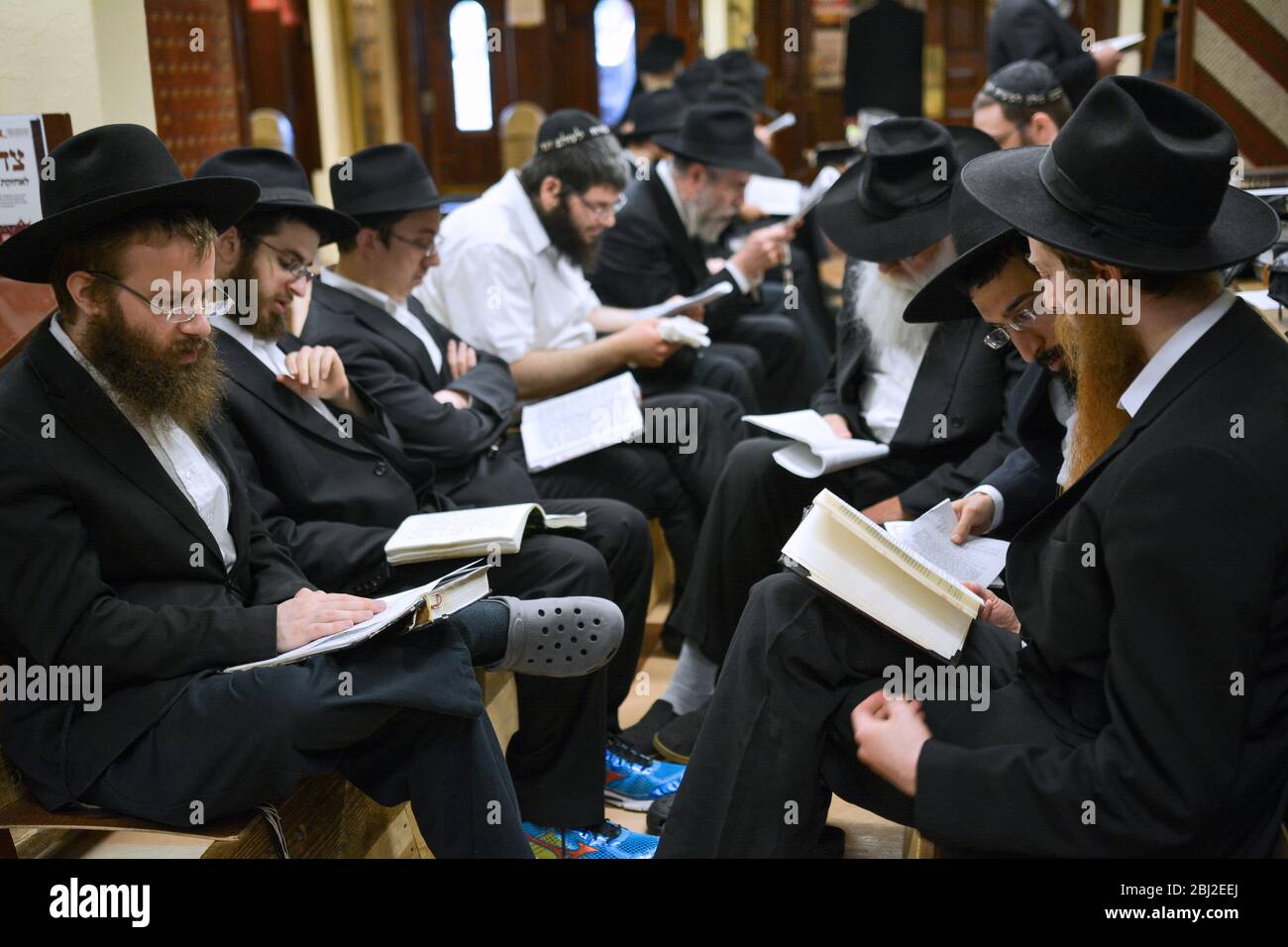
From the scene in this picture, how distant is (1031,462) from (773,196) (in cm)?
444

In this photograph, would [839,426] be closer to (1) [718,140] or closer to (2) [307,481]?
(2) [307,481]

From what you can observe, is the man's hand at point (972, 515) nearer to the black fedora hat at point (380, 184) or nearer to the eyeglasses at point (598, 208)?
the black fedora hat at point (380, 184)

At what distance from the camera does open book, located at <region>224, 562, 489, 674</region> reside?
2227 millimetres

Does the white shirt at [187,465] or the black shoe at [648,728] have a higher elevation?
the white shirt at [187,465]

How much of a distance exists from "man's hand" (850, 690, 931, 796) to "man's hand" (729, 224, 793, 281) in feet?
11.7

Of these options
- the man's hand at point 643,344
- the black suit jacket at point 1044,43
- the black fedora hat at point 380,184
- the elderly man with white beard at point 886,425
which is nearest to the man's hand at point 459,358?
the black fedora hat at point 380,184

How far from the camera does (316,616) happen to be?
2.40 m

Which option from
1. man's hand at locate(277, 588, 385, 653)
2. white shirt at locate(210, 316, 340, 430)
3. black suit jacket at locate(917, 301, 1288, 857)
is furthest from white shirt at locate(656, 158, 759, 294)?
black suit jacket at locate(917, 301, 1288, 857)

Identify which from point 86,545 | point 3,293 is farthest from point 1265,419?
point 3,293

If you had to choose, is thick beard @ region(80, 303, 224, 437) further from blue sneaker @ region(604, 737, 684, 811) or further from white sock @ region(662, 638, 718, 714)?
white sock @ region(662, 638, 718, 714)

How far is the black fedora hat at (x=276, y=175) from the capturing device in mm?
3242

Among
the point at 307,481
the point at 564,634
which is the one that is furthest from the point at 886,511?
the point at 307,481

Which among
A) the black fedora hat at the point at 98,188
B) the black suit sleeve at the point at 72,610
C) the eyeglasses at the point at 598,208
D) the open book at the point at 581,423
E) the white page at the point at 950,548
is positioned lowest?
the open book at the point at 581,423

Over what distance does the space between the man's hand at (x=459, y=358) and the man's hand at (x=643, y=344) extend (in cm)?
71
